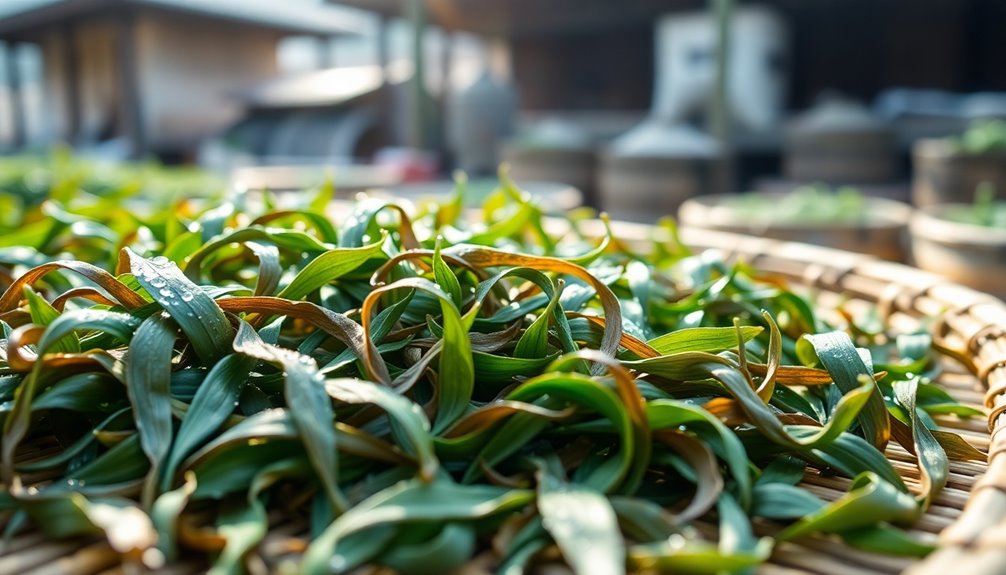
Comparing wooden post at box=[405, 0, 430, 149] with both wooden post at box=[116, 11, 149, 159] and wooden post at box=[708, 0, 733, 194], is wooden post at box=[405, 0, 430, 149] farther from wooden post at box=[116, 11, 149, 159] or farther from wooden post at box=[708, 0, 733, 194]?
wooden post at box=[116, 11, 149, 159]

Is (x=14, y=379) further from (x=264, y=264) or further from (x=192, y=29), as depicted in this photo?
(x=192, y=29)

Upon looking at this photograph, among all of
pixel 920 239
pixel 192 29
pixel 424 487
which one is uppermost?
pixel 192 29

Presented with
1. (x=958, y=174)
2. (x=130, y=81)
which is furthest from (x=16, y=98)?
(x=958, y=174)

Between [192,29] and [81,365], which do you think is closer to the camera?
[81,365]

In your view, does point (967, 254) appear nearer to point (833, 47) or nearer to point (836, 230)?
point (836, 230)

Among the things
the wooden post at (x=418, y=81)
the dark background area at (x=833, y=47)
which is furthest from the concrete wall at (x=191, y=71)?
the wooden post at (x=418, y=81)

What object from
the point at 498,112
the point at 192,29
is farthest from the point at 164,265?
the point at 192,29
